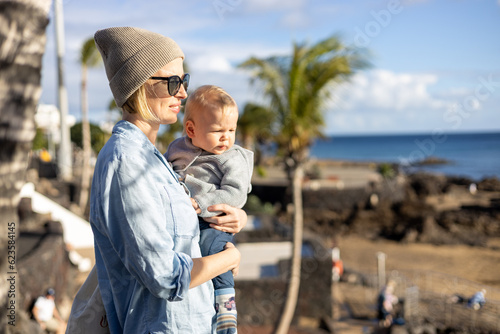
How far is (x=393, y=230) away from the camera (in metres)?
26.2

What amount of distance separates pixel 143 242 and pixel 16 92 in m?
0.53

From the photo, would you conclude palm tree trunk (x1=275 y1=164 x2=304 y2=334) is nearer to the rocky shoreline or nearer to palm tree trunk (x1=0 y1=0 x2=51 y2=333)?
palm tree trunk (x1=0 y1=0 x2=51 y2=333)

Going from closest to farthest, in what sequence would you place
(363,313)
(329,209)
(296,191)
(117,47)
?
(117,47)
(296,191)
(363,313)
(329,209)

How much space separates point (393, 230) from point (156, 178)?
26082mm

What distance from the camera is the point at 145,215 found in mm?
1443

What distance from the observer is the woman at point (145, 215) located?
145 centimetres

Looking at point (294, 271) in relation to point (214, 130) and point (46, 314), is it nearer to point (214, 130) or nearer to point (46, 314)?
point (46, 314)

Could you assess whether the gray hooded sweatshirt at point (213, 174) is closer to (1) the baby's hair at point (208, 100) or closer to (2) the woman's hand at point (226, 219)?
(2) the woman's hand at point (226, 219)

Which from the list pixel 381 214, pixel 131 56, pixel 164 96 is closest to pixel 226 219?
pixel 164 96

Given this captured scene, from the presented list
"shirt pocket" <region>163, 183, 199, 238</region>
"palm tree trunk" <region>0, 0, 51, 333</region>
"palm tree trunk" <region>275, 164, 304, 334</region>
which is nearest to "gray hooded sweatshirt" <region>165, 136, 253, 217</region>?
"shirt pocket" <region>163, 183, 199, 238</region>

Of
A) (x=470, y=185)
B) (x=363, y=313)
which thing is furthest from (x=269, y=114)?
(x=470, y=185)

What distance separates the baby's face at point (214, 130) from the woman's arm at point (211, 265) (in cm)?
41

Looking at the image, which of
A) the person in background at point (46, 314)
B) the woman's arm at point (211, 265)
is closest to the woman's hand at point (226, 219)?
the woman's arm at point (211, 265)

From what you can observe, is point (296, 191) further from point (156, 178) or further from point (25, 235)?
point (156, 178)
